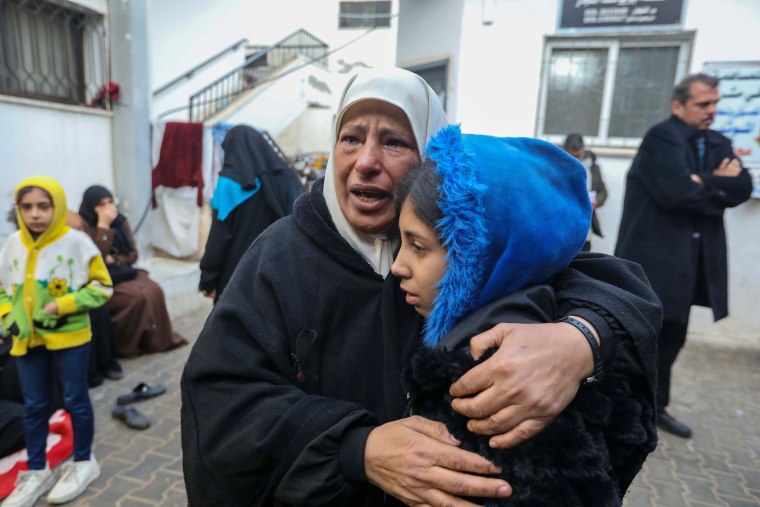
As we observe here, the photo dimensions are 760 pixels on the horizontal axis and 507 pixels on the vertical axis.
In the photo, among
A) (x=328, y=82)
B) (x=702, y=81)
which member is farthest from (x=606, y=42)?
(x=328, y=82)

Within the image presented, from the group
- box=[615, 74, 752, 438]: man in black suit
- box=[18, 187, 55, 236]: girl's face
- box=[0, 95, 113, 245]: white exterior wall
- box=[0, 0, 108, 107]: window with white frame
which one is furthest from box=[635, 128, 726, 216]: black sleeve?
box=[0, 0, 108, 107]: window with white frame

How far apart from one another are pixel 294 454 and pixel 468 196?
2.21 feet

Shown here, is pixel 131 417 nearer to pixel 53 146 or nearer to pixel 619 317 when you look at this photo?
pixel 53 146

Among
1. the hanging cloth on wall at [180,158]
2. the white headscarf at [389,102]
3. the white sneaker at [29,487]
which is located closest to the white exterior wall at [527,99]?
the hanging cloth on wall at [180,158]

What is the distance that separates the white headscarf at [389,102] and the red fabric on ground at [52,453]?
3.13 m

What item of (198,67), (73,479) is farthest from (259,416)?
(198,67)

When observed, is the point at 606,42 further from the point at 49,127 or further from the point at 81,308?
the point at 49,127

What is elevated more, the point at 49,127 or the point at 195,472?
the point at 49,127

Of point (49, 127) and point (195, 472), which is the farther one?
point (49, 127)

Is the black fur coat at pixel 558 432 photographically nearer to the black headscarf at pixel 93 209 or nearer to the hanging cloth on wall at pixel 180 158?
the black headscarf at pixel 93 209

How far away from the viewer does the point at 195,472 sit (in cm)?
122

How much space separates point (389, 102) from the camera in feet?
4.46

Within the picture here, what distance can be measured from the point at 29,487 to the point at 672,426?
453 cm

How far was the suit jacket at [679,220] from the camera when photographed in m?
3.42
